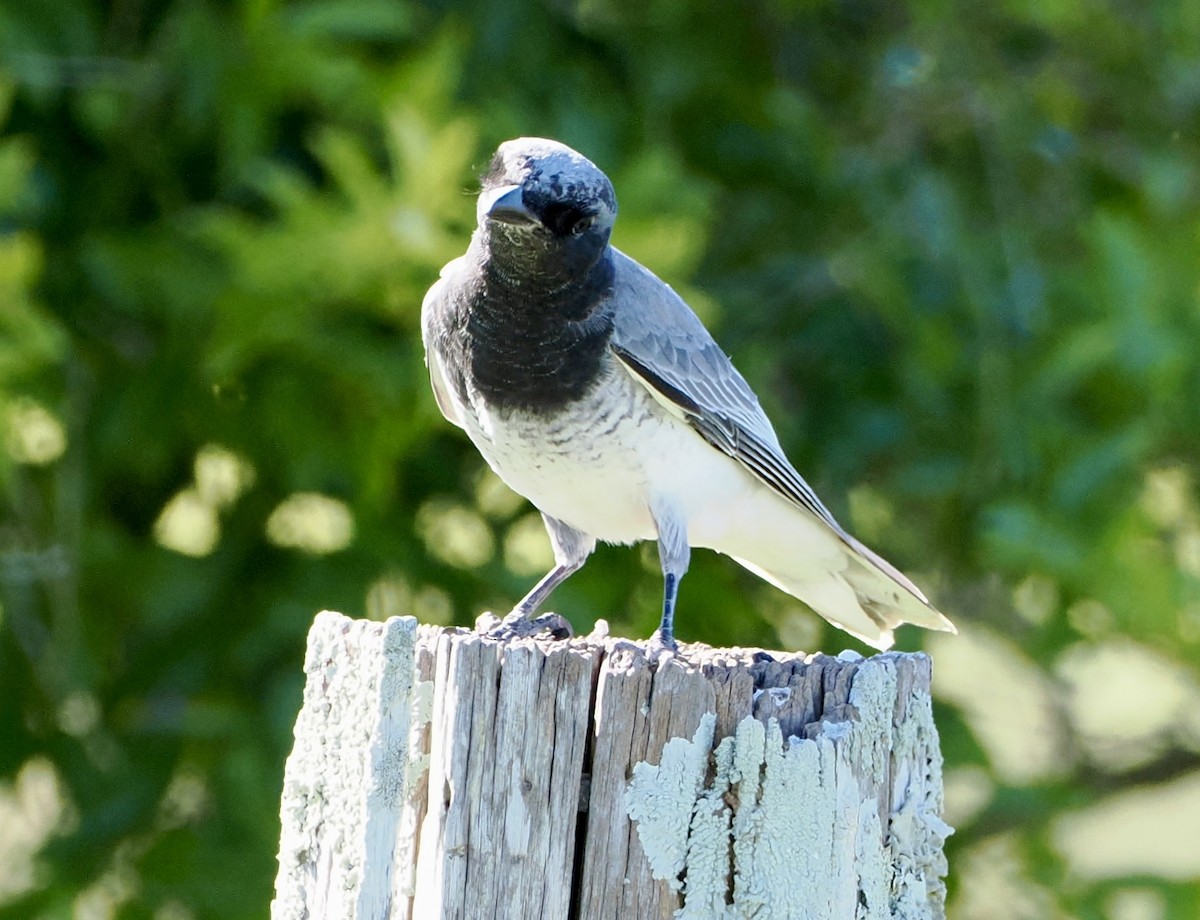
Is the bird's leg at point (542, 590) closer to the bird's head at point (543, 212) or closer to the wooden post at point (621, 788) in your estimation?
the bird's head at point (543, 212)

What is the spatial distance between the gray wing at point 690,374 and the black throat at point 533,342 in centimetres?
10

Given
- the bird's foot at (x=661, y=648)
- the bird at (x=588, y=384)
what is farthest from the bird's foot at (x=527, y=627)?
the bird's foot at (x=661, y=648)

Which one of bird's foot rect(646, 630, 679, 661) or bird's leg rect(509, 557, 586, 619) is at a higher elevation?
bird's leg rect(509, 557, 586, 619)

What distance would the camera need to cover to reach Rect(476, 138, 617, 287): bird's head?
386cm

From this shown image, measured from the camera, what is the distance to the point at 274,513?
6223 millimetres

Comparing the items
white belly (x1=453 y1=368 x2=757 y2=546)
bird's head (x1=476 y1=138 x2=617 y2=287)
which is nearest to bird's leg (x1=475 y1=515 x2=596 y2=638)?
white belly (x1=453 y1=368 x2=757 y2=546)

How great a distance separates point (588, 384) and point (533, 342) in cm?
18

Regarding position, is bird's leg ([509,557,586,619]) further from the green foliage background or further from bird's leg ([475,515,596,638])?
the green foliage background

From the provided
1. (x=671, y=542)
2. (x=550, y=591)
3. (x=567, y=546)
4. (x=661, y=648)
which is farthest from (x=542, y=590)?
(x=661, y=648)

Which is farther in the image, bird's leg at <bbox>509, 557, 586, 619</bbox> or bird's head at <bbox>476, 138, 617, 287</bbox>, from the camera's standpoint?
bird's leg at <bbox>509, 557, 586, 619</bbox>

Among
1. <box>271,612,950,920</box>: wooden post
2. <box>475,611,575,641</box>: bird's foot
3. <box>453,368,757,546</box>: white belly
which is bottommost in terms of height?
<box>271,612,950,920</box>: wooden post

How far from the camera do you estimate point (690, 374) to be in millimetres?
4418

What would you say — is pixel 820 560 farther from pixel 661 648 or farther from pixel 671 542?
pixel 661 648

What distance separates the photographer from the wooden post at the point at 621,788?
104 inches
